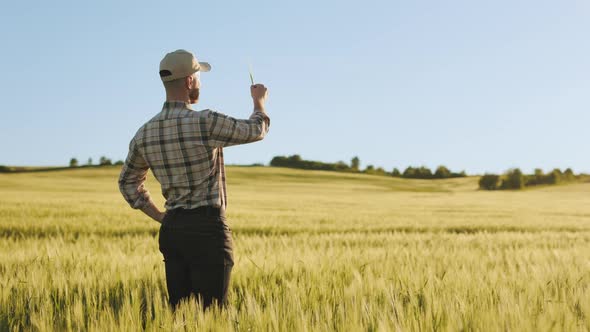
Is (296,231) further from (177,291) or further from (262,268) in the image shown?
(177,291)

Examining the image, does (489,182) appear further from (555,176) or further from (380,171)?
(380,171)

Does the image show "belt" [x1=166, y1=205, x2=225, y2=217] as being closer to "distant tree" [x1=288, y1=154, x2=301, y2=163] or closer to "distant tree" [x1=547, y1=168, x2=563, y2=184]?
"distant tree" [x1=547, y1=168, x2=563, y2=184]

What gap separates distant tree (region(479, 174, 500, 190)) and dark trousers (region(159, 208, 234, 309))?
74519 millimetres

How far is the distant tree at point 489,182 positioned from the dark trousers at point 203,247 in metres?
74.5

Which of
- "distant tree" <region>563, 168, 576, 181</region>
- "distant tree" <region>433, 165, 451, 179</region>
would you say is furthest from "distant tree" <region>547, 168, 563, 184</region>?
"distant tree" <region>433, 165, 451, 179</region>

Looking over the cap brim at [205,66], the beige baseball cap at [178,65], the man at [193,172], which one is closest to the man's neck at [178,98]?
the man at [193,172]

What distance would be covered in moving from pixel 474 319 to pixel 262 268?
2.34m

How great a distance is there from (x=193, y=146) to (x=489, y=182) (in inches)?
2967

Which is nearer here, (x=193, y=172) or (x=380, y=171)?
(x=193, y=172)

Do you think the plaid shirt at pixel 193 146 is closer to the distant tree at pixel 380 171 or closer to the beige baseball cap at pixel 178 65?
the beige baseball cap at pixel 178 65

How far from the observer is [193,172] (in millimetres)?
3184

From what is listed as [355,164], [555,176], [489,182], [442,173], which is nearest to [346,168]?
[355,164]

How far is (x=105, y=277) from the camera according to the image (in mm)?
4379

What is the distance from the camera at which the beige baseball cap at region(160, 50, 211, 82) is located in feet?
10.4
